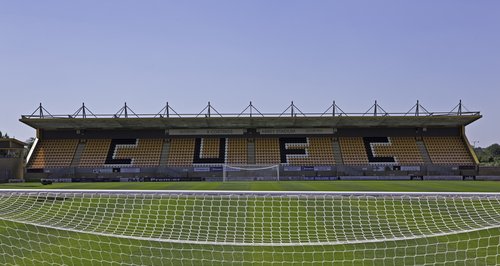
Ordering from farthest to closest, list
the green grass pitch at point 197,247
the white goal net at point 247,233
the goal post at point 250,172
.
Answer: the goal post at point 250,172 → the green grass pitch at point 197,247 → the white goal net at point 247,233

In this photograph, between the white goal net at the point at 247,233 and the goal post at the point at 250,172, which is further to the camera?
the goal post at the point at 250,172

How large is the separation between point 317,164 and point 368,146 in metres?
5.70

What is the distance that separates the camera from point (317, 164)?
39.8m

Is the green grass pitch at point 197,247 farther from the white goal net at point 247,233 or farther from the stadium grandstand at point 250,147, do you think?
the stadium grandstand at point 250,147

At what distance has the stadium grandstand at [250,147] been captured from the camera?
127 feet

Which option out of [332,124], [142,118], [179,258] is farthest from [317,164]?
[179,258]

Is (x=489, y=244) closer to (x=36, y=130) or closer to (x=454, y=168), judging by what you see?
(x=454, y=168)

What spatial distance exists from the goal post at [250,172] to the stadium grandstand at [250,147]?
3.4 inches

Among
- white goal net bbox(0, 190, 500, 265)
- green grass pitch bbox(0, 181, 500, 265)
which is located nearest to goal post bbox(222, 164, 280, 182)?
white goal net bbox(0, 190, 500, 265)

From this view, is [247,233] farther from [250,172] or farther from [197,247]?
[250,172]

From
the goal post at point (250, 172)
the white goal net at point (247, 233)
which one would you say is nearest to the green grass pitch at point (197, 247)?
→ the white goal net at point (247, 233)

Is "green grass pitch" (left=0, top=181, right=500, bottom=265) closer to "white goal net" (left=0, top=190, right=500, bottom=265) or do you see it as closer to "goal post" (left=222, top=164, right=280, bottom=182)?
"white goal net" (left=0, top=190, right=500, bottom=265)

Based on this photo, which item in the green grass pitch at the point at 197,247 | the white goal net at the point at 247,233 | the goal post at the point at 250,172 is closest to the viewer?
the white goal net at the point at 247,233

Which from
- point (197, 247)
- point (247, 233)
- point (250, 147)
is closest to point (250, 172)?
point (250, 147)
